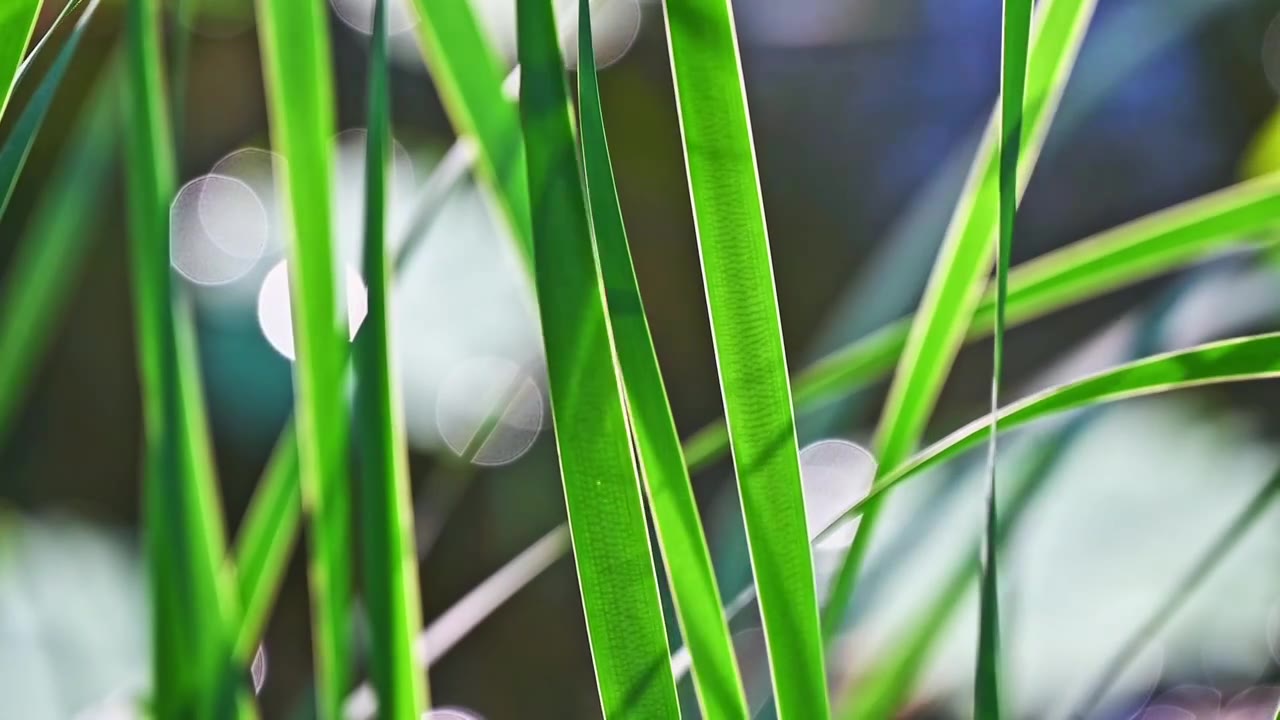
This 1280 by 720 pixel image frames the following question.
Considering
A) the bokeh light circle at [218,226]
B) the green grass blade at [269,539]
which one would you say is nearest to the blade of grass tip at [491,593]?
the green grass blade at [269,539]

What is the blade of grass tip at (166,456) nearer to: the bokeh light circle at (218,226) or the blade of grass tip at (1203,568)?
the blade of grass tip at (1203,568)

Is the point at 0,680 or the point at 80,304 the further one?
the point at 80,304

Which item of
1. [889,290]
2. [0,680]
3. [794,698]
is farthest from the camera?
[0,680]

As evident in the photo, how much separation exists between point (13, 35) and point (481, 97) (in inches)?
2.7

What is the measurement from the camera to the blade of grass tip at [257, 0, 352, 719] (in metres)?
0.16

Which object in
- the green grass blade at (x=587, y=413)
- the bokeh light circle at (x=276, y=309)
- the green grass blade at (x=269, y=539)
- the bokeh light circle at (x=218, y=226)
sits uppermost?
the bokeh light circle at (x=218, y=226)

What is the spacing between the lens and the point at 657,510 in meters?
0.15

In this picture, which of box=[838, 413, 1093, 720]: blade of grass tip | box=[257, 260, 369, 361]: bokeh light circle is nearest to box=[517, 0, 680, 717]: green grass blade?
box=[838, 413, 1093, 720]: blade of grass tip

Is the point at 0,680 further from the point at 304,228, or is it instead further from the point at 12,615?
the point at 304,228

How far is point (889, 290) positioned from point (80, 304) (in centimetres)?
65

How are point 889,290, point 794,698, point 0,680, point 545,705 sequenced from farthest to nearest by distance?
point 545,705, point 0,680, point 889,290, point 794,698

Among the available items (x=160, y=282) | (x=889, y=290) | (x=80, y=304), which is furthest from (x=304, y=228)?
(x=80, y=304)

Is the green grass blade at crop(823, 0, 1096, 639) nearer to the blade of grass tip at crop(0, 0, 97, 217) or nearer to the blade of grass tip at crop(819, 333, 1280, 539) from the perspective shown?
the blade of grass tip at crop(819, 333, 1280, 539)

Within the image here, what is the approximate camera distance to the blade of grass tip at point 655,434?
135 millimetres
